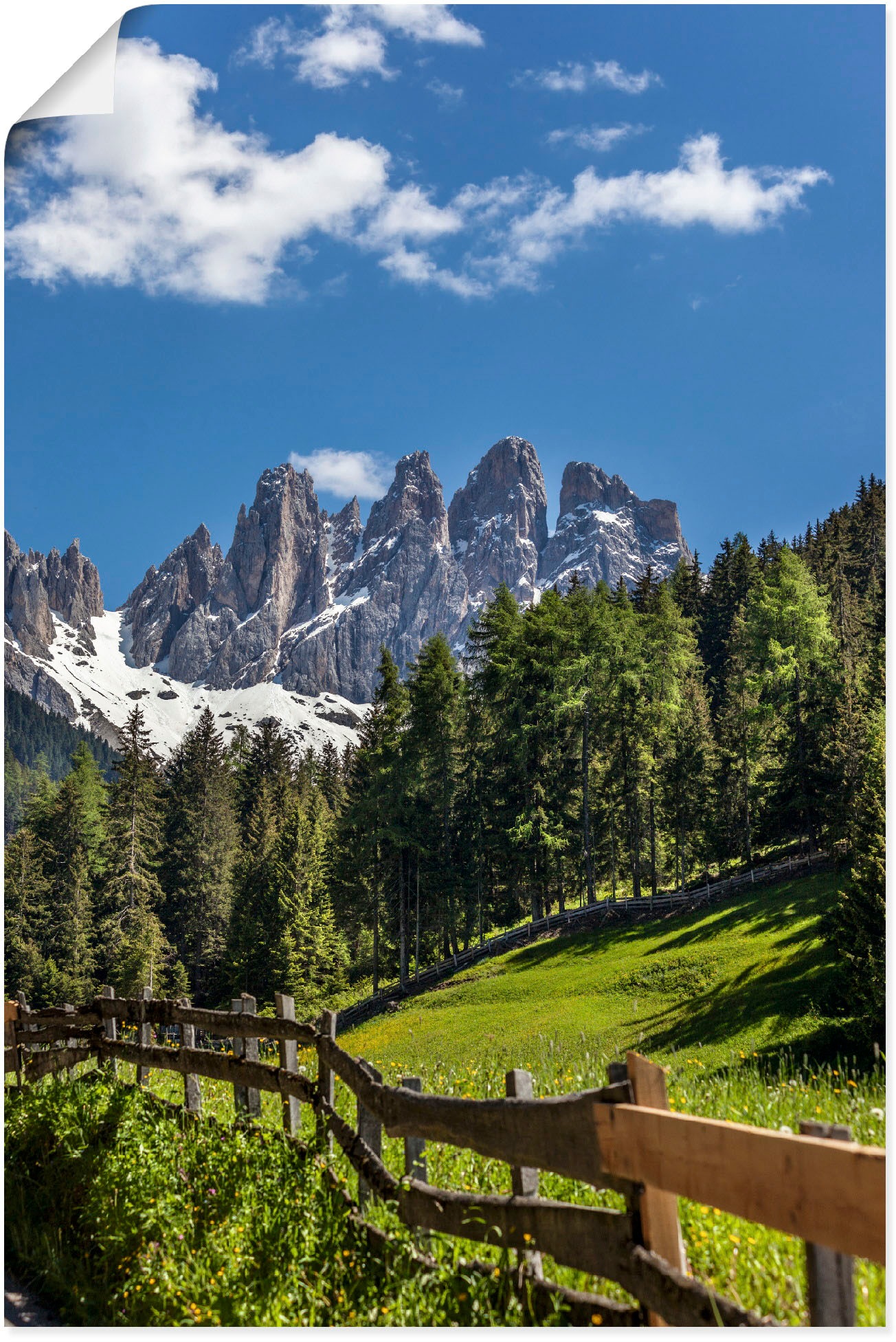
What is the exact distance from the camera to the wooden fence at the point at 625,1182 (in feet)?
7.40

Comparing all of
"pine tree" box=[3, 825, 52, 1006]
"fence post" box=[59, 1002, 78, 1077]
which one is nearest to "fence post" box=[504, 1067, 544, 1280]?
"fence post" box=[59, 1002, 78, 1077]

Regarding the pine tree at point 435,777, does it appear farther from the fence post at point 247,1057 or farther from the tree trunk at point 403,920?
the fence post at point 247,1057

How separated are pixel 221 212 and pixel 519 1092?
24.0 ft

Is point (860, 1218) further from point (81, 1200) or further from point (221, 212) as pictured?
point (221, 212)

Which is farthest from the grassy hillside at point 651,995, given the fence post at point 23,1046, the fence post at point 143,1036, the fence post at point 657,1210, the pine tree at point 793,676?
the fence post at point 657,1210

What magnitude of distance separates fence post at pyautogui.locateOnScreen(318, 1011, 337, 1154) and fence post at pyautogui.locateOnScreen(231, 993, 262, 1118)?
2.75 ft

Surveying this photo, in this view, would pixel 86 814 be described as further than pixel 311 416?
Yes

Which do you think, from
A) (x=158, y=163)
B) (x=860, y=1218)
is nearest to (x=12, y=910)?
(x=158, y=163)

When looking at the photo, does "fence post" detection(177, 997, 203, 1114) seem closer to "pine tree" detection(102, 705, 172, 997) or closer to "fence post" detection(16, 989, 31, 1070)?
"fence post" detection(16, 989, 31, 1070)

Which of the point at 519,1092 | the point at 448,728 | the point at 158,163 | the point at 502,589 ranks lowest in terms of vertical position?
the point at 519,1092

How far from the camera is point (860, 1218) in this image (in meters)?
2.16

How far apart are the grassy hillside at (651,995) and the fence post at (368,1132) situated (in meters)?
11.0

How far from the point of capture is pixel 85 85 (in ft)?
19.4

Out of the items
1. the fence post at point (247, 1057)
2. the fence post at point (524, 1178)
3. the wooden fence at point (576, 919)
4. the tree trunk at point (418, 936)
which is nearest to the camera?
the fence post at point (524, 1178)
